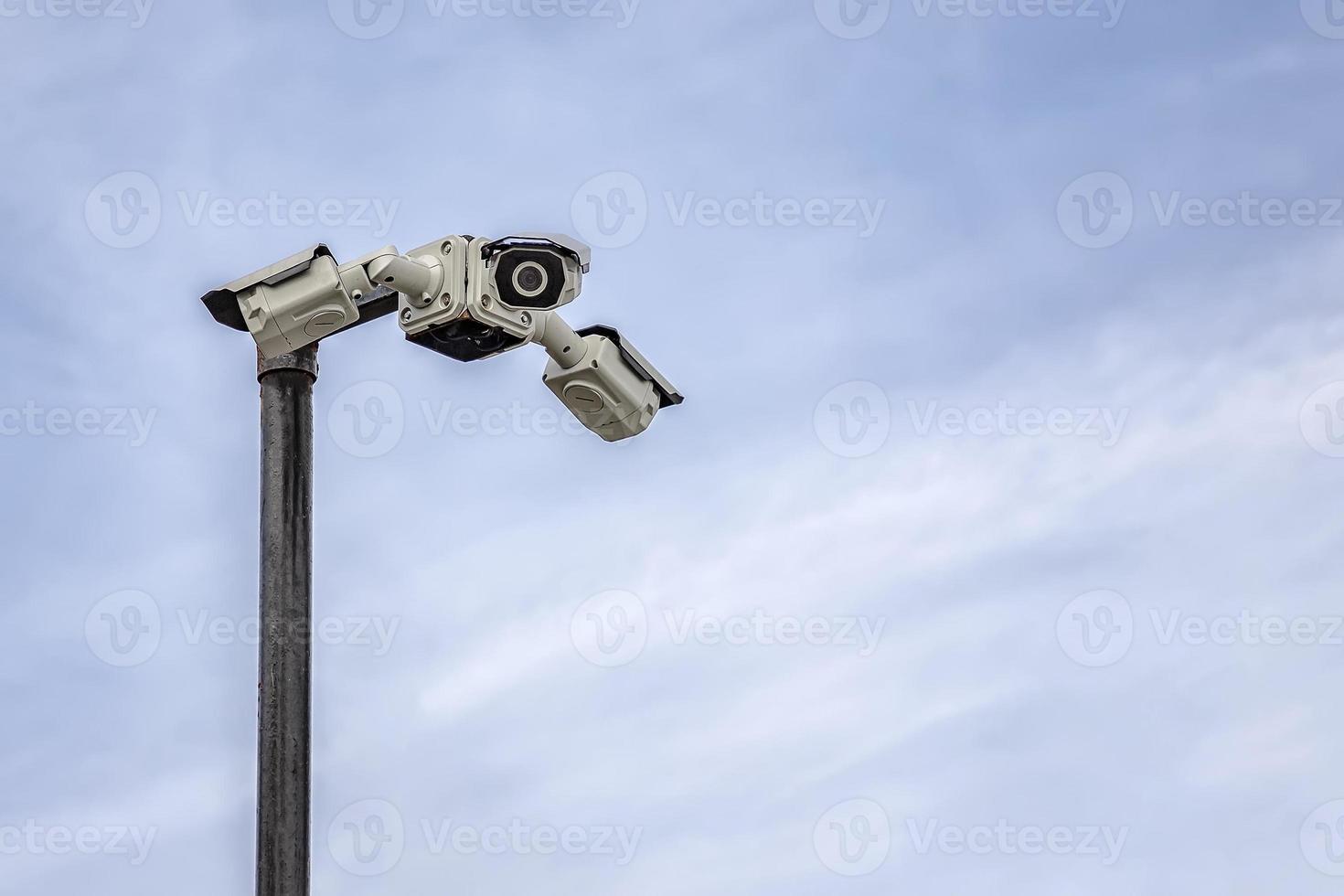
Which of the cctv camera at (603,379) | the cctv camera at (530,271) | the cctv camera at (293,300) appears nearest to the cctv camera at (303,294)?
the cctv camera at (293,300)

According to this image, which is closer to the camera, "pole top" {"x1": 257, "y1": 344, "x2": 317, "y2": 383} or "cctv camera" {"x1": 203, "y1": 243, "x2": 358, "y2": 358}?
"cctv camera" {"x1": 203, "y1": 243, "x2": 358, "y2": 358}

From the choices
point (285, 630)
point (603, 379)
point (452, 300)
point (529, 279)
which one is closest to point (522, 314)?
point (529, 279)

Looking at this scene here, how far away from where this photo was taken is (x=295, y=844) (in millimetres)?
5793

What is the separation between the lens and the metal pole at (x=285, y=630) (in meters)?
5.80

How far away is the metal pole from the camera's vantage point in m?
5.80

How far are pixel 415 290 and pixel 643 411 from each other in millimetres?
1318

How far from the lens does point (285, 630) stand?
5.89 m

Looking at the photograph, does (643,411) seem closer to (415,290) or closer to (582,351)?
(582,351)

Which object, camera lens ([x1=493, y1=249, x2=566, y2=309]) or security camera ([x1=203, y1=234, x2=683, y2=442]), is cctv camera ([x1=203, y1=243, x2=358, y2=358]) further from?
camera lens ([x1=493, y1=249, x2=566, y2=309])

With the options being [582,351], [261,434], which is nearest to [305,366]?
[261,434]

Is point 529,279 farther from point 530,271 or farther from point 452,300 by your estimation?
point 452,300

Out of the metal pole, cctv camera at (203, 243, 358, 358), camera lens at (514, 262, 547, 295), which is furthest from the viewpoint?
camera lens at (514, 262, 547, 295)

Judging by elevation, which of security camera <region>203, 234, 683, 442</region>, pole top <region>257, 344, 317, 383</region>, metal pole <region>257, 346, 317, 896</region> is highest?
security camera <region>203, 234, 683, 442</region>

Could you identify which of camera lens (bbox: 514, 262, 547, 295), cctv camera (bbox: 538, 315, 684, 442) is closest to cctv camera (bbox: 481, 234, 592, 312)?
camera lens (bbox: 514, 262, 547, 295)
